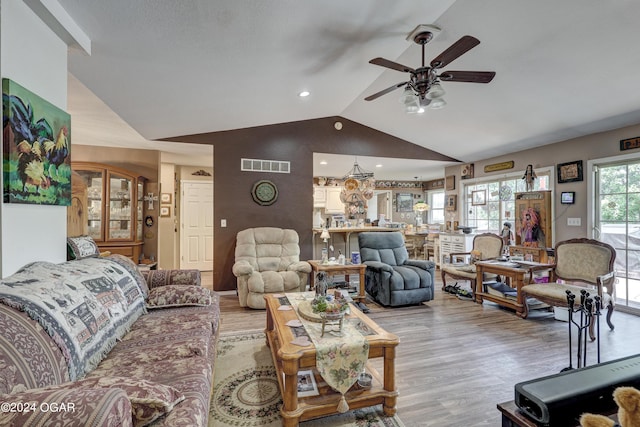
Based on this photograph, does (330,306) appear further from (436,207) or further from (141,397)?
(436,207)

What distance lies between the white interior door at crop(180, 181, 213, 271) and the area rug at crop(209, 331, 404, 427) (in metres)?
3.94

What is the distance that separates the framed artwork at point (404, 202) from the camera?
883 cm

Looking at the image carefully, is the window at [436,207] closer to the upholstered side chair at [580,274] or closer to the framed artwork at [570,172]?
the framed artwork at [570,172]

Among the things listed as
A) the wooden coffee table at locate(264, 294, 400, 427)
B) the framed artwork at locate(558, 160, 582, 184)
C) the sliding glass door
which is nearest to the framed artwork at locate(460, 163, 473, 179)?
the framed artwork at locate(558, 160, 582, 184)

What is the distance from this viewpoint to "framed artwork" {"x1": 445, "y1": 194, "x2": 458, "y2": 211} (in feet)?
21.6

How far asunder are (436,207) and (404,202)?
94cm

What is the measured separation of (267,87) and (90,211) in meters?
3.27

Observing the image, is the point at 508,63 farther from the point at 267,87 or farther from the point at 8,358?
the point at 8,358

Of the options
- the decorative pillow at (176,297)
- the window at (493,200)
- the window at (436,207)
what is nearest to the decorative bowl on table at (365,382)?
the decorative pillow at (176,297)

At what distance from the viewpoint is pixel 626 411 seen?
2.56 feet

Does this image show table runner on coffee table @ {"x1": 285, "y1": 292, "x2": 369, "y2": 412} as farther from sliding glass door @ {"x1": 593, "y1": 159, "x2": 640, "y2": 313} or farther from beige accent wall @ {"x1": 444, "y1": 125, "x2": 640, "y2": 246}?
beige accent wall @ {"x1": 444, "y1": 125, "x2": 640, "y2": 246}

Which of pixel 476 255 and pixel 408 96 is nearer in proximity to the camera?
pixel 408 96

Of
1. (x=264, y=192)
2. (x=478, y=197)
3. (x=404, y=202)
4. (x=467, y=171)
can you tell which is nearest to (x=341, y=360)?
(x=264, y=192)

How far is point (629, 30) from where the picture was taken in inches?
93.7
